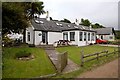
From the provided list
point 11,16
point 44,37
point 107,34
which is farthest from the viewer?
point 107,34

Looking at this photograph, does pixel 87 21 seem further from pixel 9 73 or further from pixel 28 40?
pixel 9 73

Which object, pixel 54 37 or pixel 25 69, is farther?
pixel 54 37

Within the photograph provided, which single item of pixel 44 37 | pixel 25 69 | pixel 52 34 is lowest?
pixel 25 69

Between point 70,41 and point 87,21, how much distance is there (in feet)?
172

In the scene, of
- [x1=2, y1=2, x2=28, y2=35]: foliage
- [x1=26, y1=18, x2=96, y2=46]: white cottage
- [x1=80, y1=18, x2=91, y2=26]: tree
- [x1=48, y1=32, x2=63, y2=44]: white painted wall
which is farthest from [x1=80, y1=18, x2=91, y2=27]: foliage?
[x1=2, y1=2, x2=28, y2=35]: foliage

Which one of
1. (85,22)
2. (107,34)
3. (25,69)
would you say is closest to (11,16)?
(25,69)

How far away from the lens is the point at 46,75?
13.0 m

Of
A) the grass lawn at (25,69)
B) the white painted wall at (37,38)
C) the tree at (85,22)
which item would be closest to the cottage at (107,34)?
the tree at (85,22)

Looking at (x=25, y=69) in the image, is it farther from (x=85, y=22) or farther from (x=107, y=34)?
(x=85, y=22)

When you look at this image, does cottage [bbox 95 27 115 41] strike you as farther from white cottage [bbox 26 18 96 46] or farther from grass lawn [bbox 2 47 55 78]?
grass lawn [bbox 2 47 55 78]

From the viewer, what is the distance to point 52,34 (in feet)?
116

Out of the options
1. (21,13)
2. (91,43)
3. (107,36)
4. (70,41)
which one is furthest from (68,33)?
(107,36)

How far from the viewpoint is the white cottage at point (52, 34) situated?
109 feet

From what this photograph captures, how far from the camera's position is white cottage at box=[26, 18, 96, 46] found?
33.3 metres
